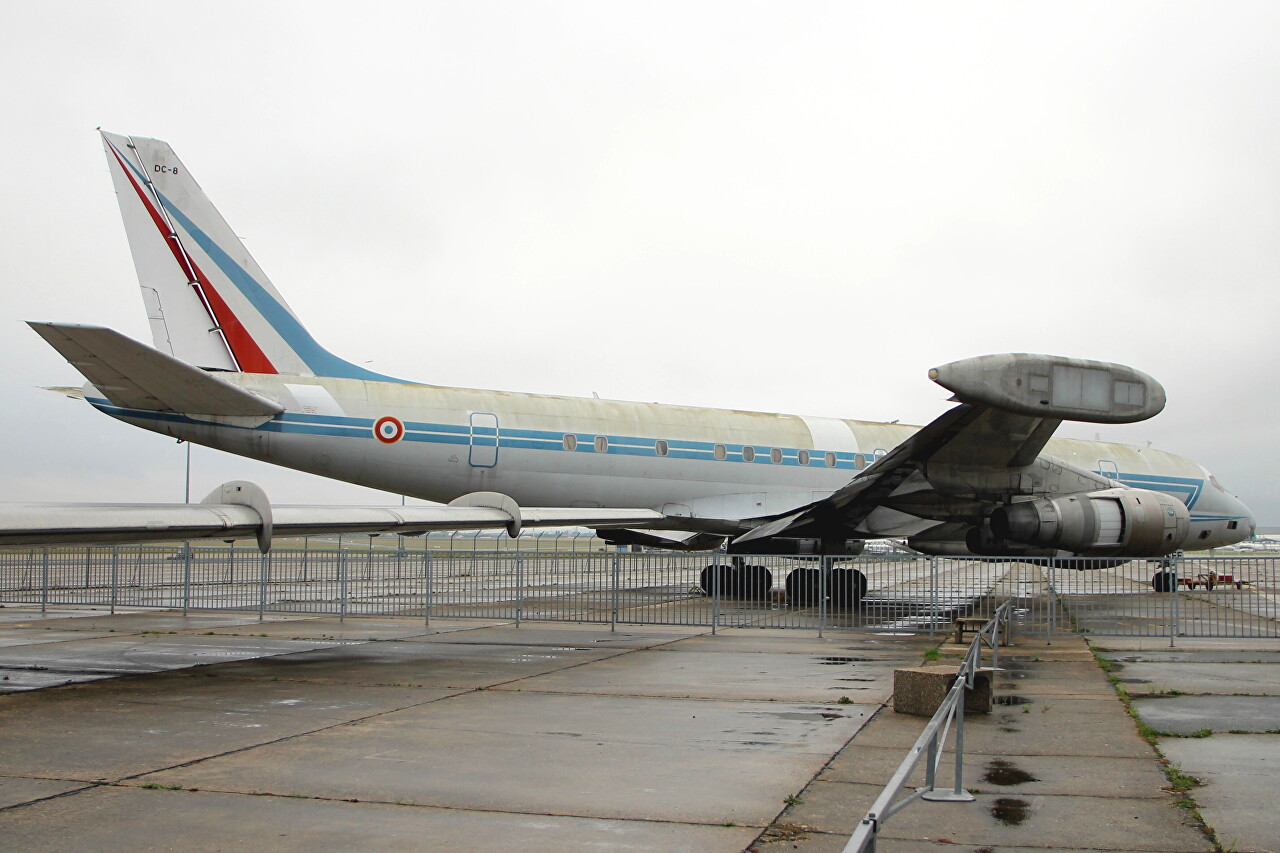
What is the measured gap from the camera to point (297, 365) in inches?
663

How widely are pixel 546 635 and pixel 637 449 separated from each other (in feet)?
16.8

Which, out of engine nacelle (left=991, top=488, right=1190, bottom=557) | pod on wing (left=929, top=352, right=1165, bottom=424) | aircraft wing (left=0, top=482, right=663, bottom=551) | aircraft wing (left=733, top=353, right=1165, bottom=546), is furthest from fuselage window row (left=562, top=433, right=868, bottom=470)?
pod on wing (left=929, top=352, right=1165, bottom=424)

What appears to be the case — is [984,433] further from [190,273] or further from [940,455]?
[190,273]

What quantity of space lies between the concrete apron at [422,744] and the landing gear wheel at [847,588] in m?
4.13

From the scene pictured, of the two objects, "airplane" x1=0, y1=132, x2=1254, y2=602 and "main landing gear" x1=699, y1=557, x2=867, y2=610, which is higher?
"airplane" x1=0, y1=132, x2=1254, y2=602

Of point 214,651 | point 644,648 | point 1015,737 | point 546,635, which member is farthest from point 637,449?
point 1015,737

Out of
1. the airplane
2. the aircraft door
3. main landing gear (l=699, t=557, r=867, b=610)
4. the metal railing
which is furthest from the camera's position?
the aircraft door

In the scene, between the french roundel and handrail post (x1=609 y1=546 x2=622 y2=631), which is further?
the french roundel

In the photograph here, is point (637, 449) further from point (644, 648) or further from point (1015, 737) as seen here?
point (1015, 737)

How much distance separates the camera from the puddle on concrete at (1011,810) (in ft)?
15.9

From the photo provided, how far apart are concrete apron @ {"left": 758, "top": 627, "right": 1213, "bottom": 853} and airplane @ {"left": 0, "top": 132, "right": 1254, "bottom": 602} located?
426cm

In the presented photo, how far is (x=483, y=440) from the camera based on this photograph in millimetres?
17125

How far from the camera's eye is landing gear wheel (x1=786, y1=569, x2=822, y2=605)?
1736 cm

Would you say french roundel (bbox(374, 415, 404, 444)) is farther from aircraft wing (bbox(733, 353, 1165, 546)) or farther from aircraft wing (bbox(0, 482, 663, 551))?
aircraft wing (bbox(733, 353, 1165, 546))
